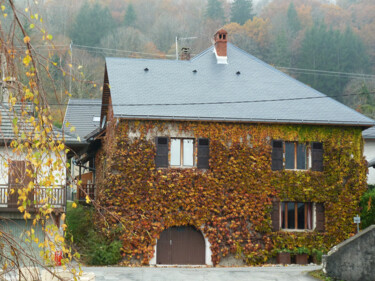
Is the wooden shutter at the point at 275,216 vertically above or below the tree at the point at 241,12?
below

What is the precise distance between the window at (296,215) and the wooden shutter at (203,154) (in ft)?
12.2

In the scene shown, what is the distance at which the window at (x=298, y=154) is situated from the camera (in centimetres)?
2517

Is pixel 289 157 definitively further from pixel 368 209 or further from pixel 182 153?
pixel 182 153

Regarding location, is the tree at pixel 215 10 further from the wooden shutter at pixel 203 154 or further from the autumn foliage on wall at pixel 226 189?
the wooden shutter at pixel 203 154

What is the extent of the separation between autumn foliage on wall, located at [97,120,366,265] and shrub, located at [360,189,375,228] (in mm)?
296

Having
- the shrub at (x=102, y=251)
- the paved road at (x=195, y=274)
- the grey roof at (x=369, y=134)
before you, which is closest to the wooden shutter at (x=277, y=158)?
the paved road at (x=195, y=274)

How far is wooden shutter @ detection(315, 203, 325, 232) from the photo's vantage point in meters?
25.1

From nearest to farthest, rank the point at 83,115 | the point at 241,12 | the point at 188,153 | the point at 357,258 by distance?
the point at 357,258 < the point at 188,153 < the point at 83,115 < the point at 241,12

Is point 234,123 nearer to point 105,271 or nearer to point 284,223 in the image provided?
point 284,223

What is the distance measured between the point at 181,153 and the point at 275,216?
15.4ft

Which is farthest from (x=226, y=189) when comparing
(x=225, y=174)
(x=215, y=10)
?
(x=215, y=10)

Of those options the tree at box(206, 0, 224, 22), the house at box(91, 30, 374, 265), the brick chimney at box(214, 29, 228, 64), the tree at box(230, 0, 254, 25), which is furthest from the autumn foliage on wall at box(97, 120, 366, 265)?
the tree at box(230, 0, 254, 25)

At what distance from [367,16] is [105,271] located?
54408 millimetres

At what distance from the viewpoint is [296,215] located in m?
25.2
